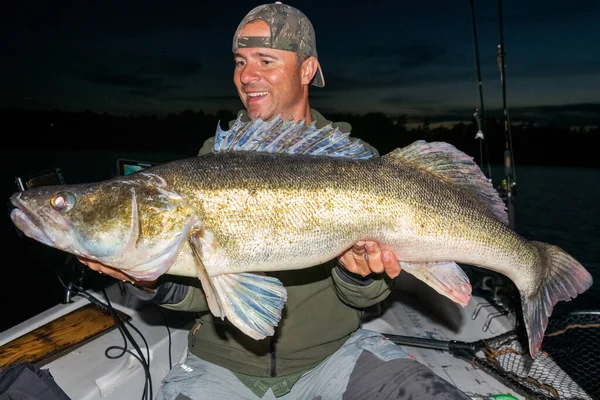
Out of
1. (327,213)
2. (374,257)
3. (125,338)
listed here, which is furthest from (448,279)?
(125,338)

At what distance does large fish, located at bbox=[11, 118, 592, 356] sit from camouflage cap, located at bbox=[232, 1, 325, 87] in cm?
133

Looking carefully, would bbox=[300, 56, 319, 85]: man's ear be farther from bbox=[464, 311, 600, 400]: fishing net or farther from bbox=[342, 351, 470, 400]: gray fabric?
bbox=[464, 311, 600, 400]: fishing net

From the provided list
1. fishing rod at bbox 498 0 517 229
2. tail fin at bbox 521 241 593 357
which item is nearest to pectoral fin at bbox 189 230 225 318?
tail fin at bbox 521 241 593 357

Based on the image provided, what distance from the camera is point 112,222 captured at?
2.11 meters

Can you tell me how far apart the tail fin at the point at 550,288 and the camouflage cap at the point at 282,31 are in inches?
91.4

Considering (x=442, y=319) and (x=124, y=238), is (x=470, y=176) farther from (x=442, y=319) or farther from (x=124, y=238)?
(x=442, y=319)

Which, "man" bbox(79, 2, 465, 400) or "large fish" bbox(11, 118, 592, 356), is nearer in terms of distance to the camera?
"large fish" bbox(11, 118, 592, 356)

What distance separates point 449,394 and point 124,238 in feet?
6.42

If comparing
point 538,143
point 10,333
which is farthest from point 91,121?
point 10,333

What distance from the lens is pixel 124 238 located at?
2109 mm

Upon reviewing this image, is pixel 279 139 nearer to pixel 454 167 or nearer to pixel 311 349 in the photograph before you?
pixel 454 167

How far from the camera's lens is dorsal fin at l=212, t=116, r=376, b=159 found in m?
2.39

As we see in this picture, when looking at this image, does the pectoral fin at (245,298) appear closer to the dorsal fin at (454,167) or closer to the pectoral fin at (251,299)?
the pectoral fin at (251,299)

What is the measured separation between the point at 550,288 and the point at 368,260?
1180 mm
